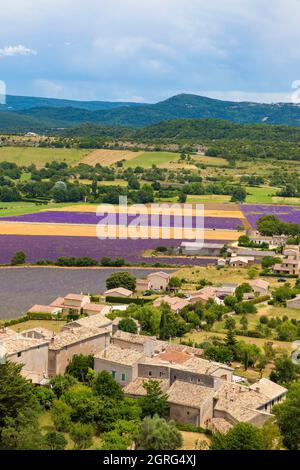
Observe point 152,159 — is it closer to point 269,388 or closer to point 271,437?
point 269,388

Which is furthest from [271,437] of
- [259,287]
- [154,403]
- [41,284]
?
[41,284]

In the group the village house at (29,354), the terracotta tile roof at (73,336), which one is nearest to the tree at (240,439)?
the village house at (29,354)

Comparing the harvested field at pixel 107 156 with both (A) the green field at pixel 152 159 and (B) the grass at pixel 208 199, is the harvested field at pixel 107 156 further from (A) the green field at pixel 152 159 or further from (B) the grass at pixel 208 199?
(B) the grass at pixel 208 199

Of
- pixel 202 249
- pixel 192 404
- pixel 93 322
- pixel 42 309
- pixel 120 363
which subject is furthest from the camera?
pixel 202 249

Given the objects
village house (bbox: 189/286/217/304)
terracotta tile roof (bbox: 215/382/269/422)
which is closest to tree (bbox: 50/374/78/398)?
terracotta tile roof (bbox: 215/382/269/422)

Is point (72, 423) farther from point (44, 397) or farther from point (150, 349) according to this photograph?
point (150, 349)

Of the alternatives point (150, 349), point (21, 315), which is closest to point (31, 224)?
point (21, 315)

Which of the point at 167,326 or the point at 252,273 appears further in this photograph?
the point at 252,273
